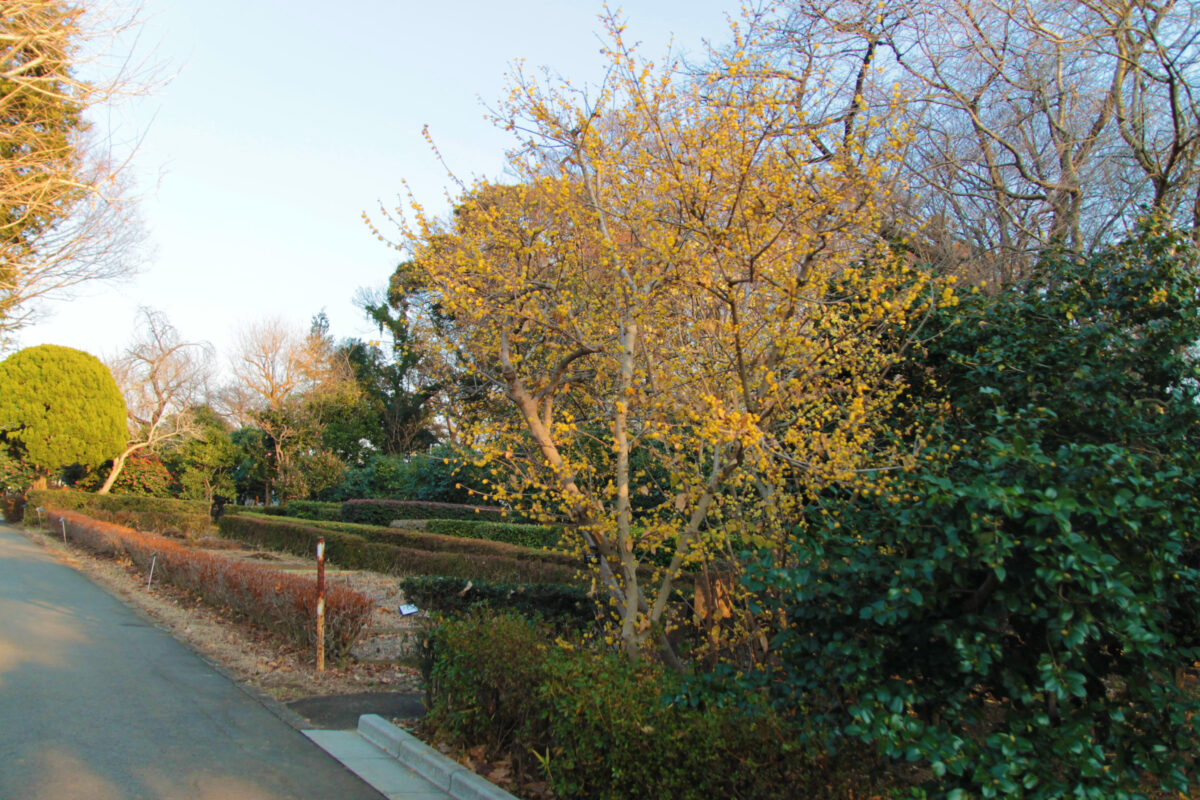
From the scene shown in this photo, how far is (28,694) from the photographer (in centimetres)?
647

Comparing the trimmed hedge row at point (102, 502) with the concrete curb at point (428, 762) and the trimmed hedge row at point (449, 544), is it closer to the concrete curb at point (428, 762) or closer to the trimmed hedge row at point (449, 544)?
the trimmed hedge row at point (449, 544)

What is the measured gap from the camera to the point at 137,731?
5.70 metres

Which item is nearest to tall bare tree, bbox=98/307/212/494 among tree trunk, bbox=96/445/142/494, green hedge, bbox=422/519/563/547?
tree trunk, bbox=96/445/142/494

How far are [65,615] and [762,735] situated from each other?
1084 centimetres

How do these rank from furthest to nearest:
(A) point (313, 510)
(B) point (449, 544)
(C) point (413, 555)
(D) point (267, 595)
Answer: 1. (A) point (313, 510)
2. (B) point (449, 544)
3. (C) point (413, 555)
4. (D) point (267, 595)

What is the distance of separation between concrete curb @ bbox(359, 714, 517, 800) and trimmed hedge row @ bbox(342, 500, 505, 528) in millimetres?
14909

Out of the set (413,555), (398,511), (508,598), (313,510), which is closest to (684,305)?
(508,598)

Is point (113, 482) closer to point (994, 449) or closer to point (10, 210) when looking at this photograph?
point (10, 210)

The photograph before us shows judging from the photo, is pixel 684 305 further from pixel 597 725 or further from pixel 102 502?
pixel 102 502

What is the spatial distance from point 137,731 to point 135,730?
0.11 ft

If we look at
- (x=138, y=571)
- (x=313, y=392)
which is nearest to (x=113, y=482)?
(x=313, y=392)

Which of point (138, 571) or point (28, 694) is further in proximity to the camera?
point (138, 571)

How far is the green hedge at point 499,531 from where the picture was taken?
1536 cm

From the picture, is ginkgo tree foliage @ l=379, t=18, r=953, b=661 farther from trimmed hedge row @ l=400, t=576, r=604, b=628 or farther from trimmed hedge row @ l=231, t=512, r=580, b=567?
trimmed hedge row @ l=231, t=512, r=580, b=567
